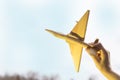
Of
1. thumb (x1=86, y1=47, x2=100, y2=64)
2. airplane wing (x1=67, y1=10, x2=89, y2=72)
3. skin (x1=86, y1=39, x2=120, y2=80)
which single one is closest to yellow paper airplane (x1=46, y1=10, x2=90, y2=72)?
airplane wing (x1=67, y1=10, x2=89, y2=72)

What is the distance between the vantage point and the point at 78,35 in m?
5.02

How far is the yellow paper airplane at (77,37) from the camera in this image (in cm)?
484

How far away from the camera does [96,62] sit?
13.3 ft

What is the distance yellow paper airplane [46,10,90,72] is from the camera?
4836 mm

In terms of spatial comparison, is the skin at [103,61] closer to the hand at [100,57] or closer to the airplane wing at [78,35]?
the hand at [100,57]

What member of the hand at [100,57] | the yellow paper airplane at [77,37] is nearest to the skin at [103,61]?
the hand at [100,57]

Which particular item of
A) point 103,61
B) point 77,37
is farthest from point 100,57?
point 77,37

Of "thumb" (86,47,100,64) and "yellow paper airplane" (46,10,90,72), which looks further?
"yellow paper airplane" (46,10,90,72)

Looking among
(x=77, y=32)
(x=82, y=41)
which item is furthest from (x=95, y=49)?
(x=77, y=32)

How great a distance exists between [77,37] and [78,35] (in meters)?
0.03

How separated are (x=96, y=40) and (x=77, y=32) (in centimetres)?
81

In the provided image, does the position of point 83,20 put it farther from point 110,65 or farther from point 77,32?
point 110,65

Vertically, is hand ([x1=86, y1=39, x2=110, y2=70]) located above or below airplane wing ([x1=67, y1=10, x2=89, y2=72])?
below

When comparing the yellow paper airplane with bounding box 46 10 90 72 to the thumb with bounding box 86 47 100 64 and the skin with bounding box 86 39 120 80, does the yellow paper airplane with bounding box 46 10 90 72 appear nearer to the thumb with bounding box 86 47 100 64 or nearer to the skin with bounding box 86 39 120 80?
the thumb with bounding box 86 47 100 64
